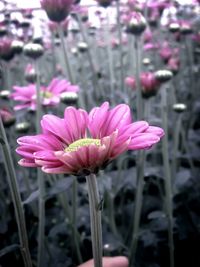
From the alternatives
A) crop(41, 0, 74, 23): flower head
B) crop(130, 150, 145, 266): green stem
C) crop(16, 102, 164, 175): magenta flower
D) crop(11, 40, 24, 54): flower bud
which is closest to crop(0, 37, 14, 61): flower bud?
crop(11, 40, 24, 54): flower bud

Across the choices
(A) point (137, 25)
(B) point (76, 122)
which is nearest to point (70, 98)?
(A) point (137, 25)

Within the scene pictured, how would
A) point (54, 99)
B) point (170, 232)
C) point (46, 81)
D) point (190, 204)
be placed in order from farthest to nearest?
point (46, 81) < point (190, 204) < point (54, 99) < point (170, 232)

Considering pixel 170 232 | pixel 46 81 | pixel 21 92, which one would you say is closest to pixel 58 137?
pixel 170 232

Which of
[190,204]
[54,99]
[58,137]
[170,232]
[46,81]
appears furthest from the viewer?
[46,81]

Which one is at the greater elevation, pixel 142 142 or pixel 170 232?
pixel 142 142

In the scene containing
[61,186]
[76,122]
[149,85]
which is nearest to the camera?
[76,122]

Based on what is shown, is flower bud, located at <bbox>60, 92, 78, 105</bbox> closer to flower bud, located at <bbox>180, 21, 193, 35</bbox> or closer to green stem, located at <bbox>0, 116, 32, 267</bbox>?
green stem, located at <bbox>0, 116, 32, 267</bbox>

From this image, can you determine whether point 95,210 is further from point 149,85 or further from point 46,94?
point 46,94

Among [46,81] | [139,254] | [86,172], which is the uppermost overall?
[86,172]

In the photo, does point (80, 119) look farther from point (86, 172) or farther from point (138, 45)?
point (138, 45)
